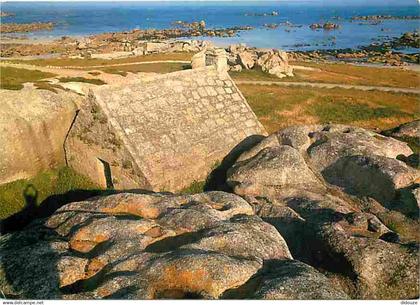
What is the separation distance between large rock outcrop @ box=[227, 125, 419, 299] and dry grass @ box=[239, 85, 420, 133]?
11.9m

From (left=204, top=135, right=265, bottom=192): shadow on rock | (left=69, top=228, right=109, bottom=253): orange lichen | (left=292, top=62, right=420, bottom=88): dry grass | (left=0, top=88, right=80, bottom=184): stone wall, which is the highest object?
(left=0, top=88, right=80, bottom=184): stone wall

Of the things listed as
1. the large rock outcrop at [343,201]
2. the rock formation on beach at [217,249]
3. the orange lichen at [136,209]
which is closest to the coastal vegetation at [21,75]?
the large rock outcrop at [343,201]

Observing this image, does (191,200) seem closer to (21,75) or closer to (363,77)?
(21,75)

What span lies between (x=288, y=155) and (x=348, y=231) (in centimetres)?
578

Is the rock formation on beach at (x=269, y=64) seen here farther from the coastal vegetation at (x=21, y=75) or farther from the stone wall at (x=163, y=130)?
the stone wall at (x=163, y=130)

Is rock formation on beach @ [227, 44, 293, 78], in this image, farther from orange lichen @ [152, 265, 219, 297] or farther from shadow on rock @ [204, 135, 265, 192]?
orange lichen @ [152, 265, 219, 297]

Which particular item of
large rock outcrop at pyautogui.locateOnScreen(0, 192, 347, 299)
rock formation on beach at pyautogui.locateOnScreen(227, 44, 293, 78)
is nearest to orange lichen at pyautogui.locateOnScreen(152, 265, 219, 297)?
large rock outcrop at pyautogui.locateOnScreen(0, 192, 347, 299)

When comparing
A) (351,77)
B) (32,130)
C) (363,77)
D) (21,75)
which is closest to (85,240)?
(32,130)

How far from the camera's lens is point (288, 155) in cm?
1792

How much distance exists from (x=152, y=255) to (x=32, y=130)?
1080 centimetres

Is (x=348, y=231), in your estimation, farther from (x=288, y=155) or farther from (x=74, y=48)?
(x=74, y=48)

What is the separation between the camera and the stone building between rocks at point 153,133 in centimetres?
1747

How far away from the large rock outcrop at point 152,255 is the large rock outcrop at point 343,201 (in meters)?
1.63

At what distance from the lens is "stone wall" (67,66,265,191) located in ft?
57.3
